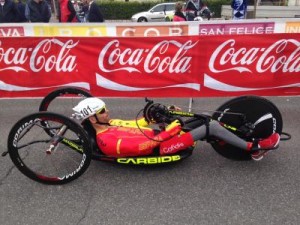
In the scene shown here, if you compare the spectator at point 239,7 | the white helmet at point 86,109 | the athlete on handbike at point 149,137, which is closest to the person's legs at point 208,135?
the athlete on handbike at point 149,137

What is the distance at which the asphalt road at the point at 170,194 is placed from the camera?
121 inches

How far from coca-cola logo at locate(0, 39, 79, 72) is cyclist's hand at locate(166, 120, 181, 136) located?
250cm

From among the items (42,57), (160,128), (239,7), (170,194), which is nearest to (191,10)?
(239,7)

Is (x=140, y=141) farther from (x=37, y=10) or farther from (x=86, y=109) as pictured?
(x=37, y=10)

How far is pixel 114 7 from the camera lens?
28.5m

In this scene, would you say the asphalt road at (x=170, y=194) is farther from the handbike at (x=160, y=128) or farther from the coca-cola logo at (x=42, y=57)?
the coca-cola logo at (x=42, y=57)

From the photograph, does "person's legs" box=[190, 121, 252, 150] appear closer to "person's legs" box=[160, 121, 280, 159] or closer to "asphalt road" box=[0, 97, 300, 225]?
"person's legs" box=[160, 121, 280, 159]

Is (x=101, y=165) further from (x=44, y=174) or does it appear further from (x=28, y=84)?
(x=28, y=84)

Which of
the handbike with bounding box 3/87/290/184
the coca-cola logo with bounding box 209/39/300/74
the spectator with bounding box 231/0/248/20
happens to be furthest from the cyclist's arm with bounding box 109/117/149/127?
the spectator with bounding box 231/0/248/20

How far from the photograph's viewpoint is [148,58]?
543cm

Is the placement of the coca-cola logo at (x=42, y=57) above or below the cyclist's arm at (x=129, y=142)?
above

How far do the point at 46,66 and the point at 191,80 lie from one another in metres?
2.27

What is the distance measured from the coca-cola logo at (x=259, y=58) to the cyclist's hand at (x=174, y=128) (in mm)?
2098

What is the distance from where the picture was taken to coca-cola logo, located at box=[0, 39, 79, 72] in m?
5.43
